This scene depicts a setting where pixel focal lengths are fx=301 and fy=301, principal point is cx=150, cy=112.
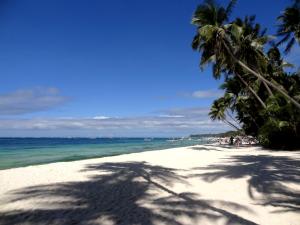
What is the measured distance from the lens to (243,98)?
32.5 metres

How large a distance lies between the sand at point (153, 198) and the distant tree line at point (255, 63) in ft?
14.6

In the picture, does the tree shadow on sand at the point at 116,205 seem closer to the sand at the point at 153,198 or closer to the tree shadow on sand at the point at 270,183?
the sand at the point at 153,198

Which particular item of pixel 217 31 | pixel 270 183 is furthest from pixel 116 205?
pixel 217 31

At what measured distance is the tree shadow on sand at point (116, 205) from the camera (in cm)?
610

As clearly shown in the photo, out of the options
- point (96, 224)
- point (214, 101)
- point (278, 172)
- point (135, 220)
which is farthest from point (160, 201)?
point (214, 101)

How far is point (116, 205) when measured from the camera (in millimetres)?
7184

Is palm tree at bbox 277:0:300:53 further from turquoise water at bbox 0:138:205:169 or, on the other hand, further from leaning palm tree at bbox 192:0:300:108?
turquoise water at bbox 0:138:205:169

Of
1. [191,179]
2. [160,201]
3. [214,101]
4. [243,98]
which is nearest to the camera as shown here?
[160,201]

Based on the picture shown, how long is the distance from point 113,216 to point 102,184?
365 cm

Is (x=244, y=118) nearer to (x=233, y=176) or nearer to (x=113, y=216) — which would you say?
(x=233, y=176)

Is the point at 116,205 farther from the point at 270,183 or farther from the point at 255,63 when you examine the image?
the point at 255,63

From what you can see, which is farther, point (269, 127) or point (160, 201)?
point (269, 127)

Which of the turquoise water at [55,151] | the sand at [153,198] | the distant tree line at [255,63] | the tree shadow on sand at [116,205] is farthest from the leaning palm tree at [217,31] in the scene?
the turquoise water at [55,151]

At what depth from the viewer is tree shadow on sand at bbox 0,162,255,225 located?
240 inches
